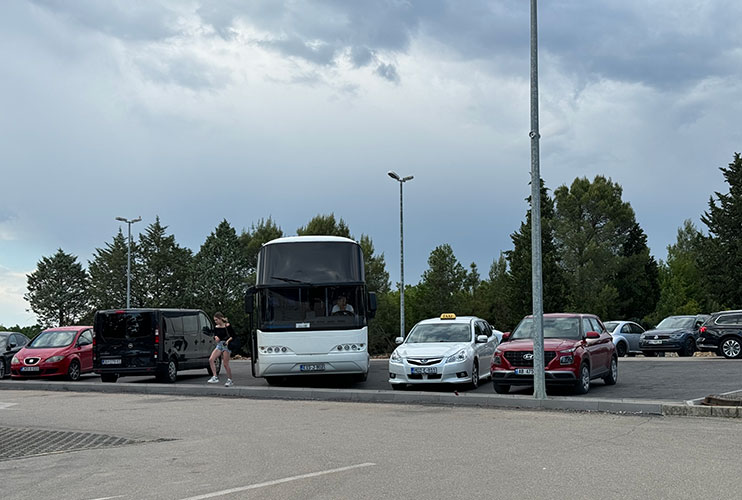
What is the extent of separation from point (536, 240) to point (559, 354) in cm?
239

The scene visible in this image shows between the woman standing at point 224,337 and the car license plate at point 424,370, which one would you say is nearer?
the car license plate at point 424,370

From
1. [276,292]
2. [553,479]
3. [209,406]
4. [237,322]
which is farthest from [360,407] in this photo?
[237,322]

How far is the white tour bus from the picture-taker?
1981 cm

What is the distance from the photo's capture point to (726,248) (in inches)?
2510

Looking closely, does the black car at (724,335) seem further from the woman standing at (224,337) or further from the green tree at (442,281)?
the green tree at (442,281)

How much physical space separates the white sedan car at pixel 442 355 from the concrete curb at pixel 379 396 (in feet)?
1.77

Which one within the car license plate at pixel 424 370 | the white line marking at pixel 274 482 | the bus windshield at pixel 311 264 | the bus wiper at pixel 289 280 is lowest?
the white line marking at pixel 274 482

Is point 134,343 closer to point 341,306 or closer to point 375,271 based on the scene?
point 341,306

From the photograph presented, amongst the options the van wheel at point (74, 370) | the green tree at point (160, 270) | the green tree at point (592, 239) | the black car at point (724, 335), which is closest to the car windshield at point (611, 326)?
the black car at point (724, 335)

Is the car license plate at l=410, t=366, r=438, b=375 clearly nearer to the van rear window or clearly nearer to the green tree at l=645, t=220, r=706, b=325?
the van rear window

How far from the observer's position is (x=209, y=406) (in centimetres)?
1730

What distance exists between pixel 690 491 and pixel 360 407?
963cm

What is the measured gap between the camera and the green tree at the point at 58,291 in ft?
303

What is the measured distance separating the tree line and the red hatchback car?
137 ft
